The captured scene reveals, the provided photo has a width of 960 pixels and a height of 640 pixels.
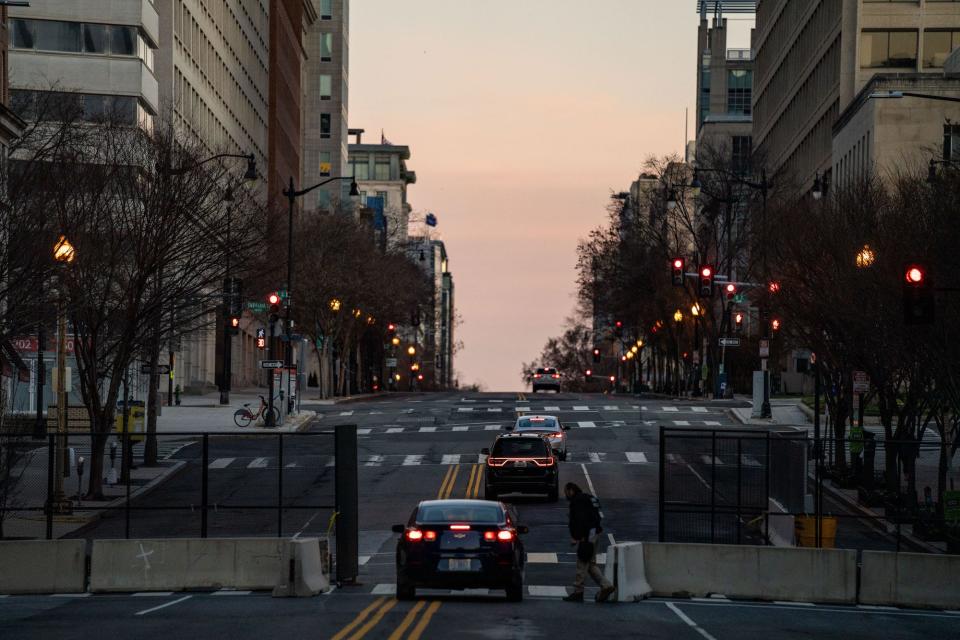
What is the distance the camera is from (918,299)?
31016 millimetres

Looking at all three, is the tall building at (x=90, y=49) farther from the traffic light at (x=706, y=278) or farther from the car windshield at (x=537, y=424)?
the car windshield at (x=537, y=424)

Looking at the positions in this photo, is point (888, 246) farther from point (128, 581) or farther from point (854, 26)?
point (854, 26)

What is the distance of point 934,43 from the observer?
9994cm

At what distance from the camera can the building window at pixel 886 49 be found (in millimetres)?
100312

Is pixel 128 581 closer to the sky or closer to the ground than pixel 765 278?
closer to the ground

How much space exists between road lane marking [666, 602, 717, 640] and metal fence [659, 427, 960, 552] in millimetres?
4003

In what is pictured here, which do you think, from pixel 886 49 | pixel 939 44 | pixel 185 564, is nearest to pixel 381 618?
pixel 185 564

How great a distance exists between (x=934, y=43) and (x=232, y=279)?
57987 millimetres

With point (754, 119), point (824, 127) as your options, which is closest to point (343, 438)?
point (824, 127)

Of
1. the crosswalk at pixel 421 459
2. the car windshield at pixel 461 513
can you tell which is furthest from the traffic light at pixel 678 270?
the car windshield at pixel 461 513

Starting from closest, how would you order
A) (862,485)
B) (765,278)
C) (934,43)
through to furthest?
(862,485)
(765,278)
(934,43)

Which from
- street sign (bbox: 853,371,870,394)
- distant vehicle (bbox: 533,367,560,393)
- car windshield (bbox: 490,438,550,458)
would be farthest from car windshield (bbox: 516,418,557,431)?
distant vehicle (bbox: 533,367,560,393)

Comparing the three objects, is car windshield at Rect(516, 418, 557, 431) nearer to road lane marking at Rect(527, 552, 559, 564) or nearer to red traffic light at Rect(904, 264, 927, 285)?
road lane marking at Rect(527, 552, 559, 564)

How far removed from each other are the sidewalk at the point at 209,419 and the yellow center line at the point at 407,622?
35.2 metres
